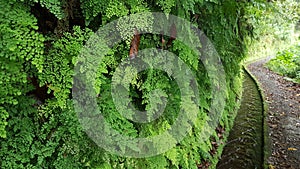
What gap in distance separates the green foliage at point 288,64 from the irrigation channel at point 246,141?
534 cm

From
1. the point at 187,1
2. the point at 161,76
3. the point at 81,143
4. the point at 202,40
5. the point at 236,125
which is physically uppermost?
the point at 187,1

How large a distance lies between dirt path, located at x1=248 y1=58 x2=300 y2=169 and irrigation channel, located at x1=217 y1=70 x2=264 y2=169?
21 cm

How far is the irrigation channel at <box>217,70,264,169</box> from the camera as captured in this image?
4156mm

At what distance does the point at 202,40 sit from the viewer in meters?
3.53

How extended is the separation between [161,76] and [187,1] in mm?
725

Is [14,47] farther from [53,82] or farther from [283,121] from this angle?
[283,121]

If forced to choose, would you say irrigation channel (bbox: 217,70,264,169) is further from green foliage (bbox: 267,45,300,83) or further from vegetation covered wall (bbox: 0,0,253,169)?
green foliage (bbox: 267,45,300,83)

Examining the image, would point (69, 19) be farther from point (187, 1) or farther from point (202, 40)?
point (202, 40)

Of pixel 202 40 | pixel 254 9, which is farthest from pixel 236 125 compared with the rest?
pixel 202 40

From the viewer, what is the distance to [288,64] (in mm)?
13070

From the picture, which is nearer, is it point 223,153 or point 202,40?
point 202,40

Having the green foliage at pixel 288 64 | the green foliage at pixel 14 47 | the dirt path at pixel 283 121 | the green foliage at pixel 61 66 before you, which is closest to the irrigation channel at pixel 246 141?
the dirt path at pixel 283 121

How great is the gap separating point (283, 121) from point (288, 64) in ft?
26.1

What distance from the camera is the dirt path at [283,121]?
445 centimetres
